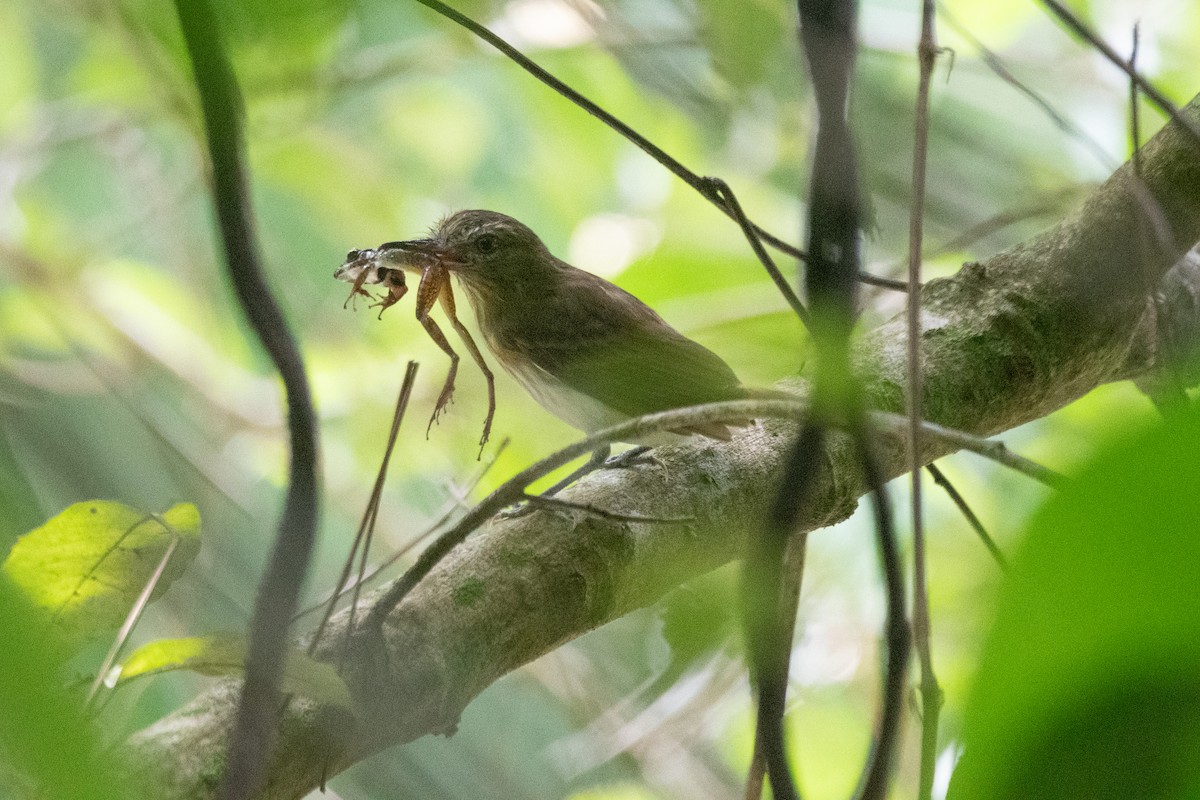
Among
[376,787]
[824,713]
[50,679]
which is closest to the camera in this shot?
[50,679]

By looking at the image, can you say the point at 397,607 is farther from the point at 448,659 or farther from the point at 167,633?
the point at 167,633

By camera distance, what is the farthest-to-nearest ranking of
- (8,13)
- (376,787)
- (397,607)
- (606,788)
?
(8,13) < (606,788) < (376,787) < (397,607)

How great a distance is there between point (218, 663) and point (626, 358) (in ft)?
2.84

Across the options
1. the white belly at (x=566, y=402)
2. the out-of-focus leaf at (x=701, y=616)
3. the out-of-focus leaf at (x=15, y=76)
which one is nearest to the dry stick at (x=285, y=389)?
the out-of-focus leaf at (x=701, y=616)

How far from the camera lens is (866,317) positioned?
1.43 metres

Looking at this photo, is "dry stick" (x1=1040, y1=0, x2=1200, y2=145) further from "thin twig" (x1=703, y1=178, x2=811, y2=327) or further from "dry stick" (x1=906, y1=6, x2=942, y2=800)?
"thin twig" (x1=703, y1=178, x2=811, y2=327)

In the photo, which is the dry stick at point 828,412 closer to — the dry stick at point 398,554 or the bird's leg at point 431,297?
the dry stick at point 398,554

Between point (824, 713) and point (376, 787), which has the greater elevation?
point (824, 713)

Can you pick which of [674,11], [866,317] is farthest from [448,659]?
[674,11]

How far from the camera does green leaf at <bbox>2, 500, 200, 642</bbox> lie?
72 cm

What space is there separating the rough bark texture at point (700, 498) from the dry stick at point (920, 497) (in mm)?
386

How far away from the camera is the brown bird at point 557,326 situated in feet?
4.44

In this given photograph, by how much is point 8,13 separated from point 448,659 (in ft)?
5.26

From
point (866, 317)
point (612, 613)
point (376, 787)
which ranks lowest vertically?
point (376, 787)
